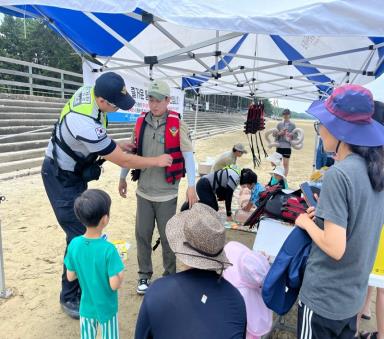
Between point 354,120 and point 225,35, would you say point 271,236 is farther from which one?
point 225,35

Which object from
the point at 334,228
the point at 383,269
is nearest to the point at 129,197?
the point at 383,269

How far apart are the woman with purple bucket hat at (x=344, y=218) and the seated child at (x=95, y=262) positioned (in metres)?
1.04

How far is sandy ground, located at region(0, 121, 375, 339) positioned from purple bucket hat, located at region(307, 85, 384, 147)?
196 cm

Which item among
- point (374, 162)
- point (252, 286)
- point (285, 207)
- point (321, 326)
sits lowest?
point (252, 286)

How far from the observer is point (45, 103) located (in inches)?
476

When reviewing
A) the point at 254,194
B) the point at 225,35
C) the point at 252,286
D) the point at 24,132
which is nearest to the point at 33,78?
the point at 24,132

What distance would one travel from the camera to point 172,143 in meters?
2.76

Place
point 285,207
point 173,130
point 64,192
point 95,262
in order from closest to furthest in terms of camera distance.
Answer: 1. point 95,262
2. point 64,192
3. point 285,207
4. point 173,130

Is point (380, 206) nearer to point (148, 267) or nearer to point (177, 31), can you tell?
point (148, 267)

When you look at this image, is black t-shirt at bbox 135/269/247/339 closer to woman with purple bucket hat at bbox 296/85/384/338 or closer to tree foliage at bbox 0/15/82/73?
woman with purple bucket hat at bbox 296/85/384/338

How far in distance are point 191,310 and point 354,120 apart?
0.99m

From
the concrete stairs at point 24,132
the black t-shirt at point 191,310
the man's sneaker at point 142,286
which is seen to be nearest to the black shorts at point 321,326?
the black t-shirt at point 191,310

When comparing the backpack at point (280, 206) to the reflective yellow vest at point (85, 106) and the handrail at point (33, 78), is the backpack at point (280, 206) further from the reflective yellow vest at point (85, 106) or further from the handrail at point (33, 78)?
the handrail at point (33, 78)

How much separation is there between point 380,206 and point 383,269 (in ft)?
3.08
